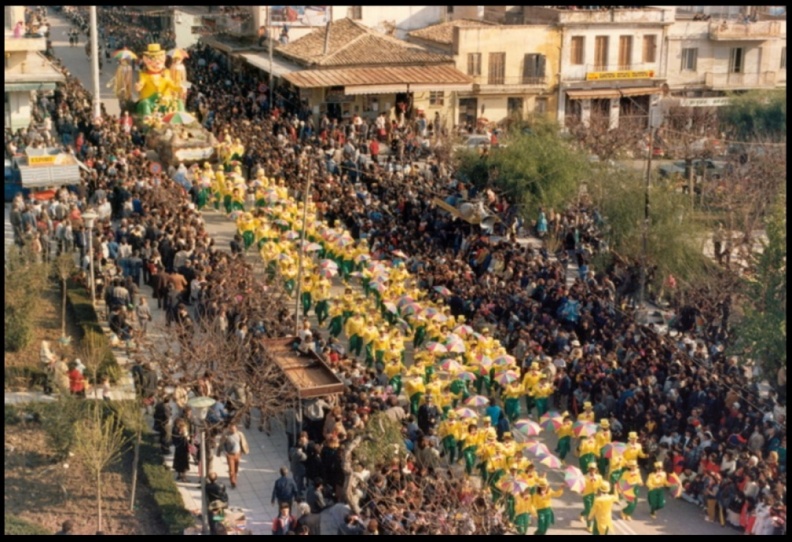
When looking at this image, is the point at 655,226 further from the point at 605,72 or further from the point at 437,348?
the point at 605,72

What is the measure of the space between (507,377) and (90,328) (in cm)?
790

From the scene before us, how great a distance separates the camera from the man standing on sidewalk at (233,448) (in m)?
A: 20.4

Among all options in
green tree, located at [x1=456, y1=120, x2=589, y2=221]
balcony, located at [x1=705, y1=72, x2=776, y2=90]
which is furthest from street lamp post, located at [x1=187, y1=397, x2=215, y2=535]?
balcony, located at [x1=705, y1=72, x2=776, y2=90]

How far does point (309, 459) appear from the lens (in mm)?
19906

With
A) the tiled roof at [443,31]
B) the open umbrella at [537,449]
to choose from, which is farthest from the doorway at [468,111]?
the open umbrella at [537,449]

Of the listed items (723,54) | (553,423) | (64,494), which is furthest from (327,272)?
(723,54)

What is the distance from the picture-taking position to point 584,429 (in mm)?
20906

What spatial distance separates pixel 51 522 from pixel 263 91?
27.3 m

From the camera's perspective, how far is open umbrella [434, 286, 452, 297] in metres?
26.9

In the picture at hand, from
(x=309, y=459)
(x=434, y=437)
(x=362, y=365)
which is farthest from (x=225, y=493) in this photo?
(x=362, y=365)

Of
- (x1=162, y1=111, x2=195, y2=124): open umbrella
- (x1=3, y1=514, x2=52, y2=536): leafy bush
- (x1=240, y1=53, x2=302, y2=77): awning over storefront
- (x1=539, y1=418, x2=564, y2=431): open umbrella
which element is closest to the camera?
(x1=3, y1=514, x2=52, y2=536): leafy bush

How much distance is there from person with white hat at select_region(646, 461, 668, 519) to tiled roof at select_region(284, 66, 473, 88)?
81.9 ft

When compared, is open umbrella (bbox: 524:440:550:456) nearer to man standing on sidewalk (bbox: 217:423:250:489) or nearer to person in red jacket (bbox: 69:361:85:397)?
man standing on sidewalk (bbox: 217:423:250:489)

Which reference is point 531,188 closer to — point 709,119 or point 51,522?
point 709,119
